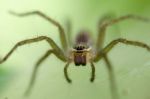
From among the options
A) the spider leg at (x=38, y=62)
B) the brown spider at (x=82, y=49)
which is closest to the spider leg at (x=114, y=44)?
the brown spider at (x=82, y=49)

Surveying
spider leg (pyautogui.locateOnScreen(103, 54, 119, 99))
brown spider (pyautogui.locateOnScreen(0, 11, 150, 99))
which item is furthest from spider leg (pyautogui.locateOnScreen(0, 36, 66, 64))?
spider leg (pyautogui.locateOnScreen(103, 54, 119, 99))

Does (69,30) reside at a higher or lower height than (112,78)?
higher

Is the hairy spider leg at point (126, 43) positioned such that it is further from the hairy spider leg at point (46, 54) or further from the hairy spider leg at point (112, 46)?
the hairy spider leg at point (46, 54)

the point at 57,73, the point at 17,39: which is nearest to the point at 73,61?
the point at 57,73

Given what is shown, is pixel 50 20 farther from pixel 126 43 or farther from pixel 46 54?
pixel 126 43

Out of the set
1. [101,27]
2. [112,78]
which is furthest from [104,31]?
[112,78]

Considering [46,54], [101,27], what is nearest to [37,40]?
[46,54]

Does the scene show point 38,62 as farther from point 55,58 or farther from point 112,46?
point 112,46

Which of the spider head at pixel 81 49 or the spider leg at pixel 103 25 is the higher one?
the spider leg at pixel 103 25
